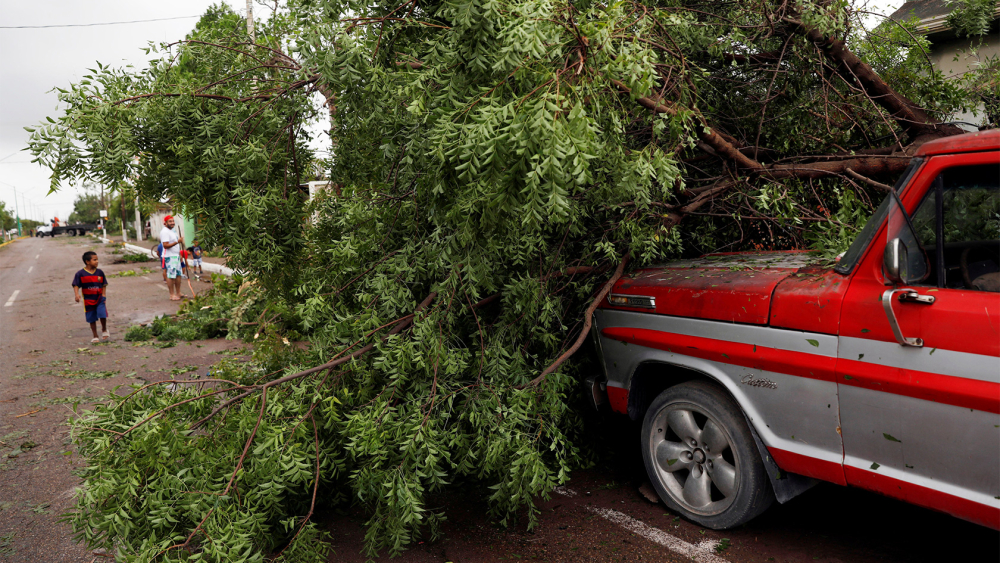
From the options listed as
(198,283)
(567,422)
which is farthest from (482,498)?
(198,283)

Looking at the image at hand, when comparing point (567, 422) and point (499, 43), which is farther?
point (567, 422)

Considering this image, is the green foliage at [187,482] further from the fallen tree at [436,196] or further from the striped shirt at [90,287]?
the striped shirt at [90,287]

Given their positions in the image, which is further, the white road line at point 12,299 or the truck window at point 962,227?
the white road line at point 12,299

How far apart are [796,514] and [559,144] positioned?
9.28 ft

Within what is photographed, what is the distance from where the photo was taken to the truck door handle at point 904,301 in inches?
105

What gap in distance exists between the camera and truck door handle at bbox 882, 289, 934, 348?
2.66 meters

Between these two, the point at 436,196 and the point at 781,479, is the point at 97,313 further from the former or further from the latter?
the point at 781,479

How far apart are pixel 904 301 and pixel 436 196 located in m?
2.29

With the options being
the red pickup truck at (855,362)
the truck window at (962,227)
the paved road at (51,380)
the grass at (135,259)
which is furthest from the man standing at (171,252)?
the grass at (135,259)

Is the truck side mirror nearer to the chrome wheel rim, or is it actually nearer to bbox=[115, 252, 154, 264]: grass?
the chrome wheel rim

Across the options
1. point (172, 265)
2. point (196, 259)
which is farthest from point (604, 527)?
point (196, 259)

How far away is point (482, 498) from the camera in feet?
14.3

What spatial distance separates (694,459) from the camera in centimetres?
371

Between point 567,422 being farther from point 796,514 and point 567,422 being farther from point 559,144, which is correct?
point 559,144
